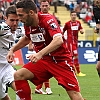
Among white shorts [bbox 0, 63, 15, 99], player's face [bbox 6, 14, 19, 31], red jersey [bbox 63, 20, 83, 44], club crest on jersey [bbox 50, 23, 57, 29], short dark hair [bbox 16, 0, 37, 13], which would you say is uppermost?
short dark hair [bbox 16, 0, 37, 13]

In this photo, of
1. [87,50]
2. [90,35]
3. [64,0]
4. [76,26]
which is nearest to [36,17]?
[76,26]

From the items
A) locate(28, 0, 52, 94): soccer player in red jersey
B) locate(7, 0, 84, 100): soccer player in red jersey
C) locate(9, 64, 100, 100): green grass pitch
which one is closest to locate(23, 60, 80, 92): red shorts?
locate(7, 0, 84, 100): soccer player in red jersey

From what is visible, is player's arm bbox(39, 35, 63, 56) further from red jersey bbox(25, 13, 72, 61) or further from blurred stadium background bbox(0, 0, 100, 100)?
blurred stadium background bbox(0, 0, 100, 100)

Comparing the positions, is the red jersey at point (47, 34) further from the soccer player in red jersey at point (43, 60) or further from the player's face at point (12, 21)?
A: the player's face at point (12, 21)

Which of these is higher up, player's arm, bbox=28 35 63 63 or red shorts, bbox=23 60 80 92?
player's arm, bbox=28 35 63 63

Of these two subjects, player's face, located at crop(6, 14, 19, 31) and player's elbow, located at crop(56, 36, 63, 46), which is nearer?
player's elbow, located at crop(56, 36, 63, 46)

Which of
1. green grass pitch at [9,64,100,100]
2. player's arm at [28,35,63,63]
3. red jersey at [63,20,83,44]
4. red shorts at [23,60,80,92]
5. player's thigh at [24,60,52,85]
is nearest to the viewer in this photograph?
player's arm at [28,35,63,63]

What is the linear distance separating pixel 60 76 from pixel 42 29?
2.59ft

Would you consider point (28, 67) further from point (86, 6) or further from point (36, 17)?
point (86, 6)

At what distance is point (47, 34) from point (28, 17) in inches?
16.2

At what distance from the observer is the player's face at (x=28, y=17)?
6594 mm

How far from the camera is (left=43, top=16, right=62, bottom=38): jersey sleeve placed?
6.54 m

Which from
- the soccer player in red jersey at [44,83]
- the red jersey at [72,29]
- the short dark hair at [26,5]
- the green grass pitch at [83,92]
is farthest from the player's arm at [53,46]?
the red jersey at [72,29]

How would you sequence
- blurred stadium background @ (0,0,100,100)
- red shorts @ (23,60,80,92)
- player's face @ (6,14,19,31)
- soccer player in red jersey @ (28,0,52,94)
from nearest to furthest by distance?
red shorts @ (23,60,80,92) < player's face @ (6,14,19,31) < blurred stadium background @ (0,0,100,100) < soccer player in red jersey @ (28,0,52,94)
